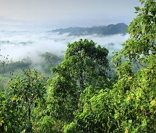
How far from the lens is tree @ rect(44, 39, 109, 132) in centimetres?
3114

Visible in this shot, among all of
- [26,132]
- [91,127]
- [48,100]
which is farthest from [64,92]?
[26,132]

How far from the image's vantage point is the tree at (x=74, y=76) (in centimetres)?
3114

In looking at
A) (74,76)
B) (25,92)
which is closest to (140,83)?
(25,92)

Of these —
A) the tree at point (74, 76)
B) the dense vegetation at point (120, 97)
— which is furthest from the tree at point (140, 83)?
the tree at point (74, 76)

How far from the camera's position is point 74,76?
114 feet

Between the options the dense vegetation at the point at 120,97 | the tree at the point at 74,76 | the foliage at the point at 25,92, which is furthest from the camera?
the tree at the point at 74,76

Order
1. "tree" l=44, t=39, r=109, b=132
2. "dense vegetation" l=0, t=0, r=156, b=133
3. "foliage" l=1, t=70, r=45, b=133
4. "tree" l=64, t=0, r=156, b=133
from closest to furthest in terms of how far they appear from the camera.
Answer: "dense vegetation" l=0, t=0, r=156, b=133 → "tree" l=64, t=0, r=156, b=133 → "foliage" l=1, t=70, r=45, b=133 → "tree" l=44, t=39, r=109, b=132

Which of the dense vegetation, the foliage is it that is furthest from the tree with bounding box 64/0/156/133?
the foliage

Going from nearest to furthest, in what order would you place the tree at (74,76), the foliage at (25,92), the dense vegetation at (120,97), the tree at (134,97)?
the dense vegetation at (120,97)
the tree at (134,97)
the foliage at (25,92)
the tree at (74,76)

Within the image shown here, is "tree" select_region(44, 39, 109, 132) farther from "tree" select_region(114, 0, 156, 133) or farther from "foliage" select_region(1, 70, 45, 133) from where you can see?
"tree" select_region(114, 0, 156, 133)

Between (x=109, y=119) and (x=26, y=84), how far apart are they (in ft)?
16.0

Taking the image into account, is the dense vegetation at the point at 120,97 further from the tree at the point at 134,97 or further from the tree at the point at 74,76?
the tree at the point at 74,76

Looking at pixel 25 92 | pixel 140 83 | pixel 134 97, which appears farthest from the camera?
pixel 25 92

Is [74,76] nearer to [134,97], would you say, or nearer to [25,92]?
[25,92]
